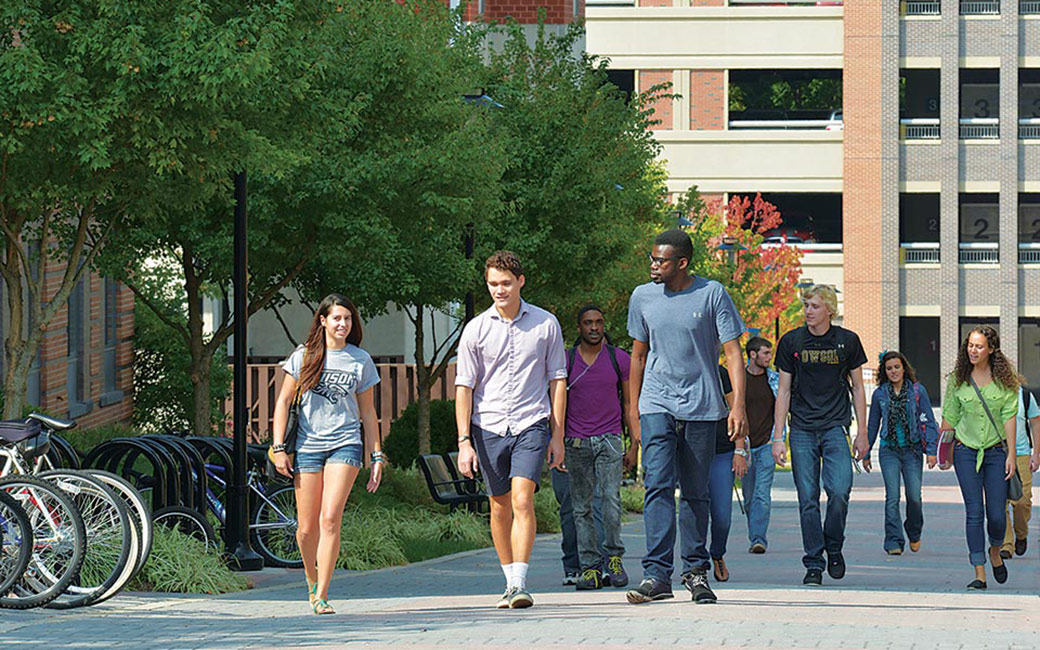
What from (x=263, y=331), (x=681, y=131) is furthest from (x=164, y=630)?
(x=681, y=131)

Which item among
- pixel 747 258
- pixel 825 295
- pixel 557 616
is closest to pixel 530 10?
pixel 747 258

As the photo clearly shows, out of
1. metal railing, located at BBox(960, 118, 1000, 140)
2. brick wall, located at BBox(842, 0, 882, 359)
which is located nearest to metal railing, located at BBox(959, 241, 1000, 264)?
brick wall, located at BBox(842, 0, 882, 359)

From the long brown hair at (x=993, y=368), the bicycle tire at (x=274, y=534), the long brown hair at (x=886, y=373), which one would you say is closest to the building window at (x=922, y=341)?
the long brown hair at (x=886, y=373)

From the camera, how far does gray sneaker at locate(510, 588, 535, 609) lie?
9.92 meters

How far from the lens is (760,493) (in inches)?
626

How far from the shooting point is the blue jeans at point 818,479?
1165 cm

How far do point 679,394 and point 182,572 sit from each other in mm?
3518

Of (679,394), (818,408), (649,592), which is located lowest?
(649,592)

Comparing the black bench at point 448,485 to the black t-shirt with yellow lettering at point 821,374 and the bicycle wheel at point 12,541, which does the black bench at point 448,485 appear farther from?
the bicycle wheel at point 12,541

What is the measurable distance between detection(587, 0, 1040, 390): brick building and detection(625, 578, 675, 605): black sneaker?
53428mm

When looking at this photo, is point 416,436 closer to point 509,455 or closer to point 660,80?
point 509,455

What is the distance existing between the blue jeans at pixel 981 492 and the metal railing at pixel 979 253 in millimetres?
52702

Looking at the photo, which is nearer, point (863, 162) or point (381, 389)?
point (381, 389)

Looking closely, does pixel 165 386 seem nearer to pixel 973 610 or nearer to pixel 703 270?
pixel 703 270
